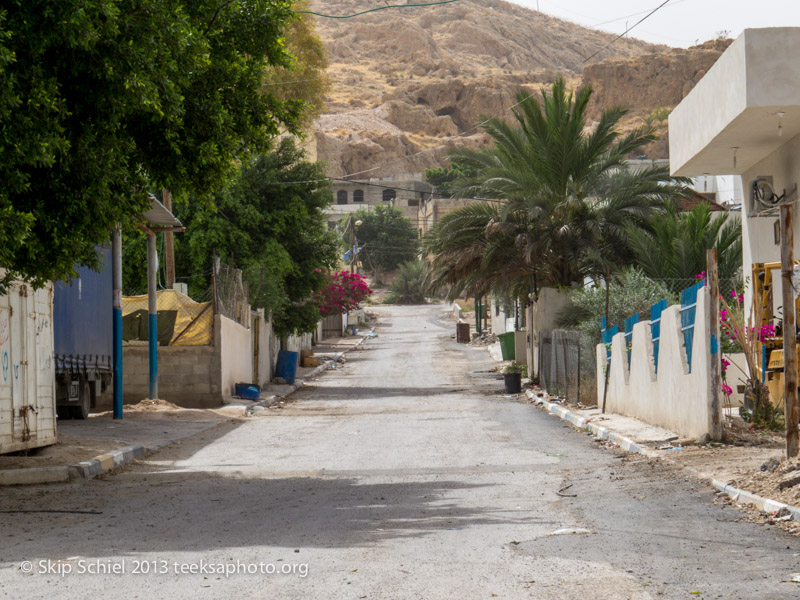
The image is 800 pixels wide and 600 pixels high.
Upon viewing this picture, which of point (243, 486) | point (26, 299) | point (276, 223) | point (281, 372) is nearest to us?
point (243, 486)

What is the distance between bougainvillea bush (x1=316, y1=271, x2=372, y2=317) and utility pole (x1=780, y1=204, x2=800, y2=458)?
3185 cm

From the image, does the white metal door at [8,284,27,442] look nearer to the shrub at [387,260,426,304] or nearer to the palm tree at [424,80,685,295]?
the palm tree at [424,80,685,295]

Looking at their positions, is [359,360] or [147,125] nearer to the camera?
[147,125]

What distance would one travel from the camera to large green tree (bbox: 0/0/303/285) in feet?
30.1

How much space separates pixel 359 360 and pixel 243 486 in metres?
35.3

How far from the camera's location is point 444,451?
14359mm

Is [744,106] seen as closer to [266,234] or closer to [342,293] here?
[266,234]

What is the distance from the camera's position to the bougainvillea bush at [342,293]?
43.1 metres

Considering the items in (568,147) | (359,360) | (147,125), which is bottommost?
(359,360)

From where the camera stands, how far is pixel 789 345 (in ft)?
34.5

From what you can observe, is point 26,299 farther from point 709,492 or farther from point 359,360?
point 359,360

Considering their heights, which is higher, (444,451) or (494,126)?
(494,126)

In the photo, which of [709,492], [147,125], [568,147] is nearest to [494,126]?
[568,147]

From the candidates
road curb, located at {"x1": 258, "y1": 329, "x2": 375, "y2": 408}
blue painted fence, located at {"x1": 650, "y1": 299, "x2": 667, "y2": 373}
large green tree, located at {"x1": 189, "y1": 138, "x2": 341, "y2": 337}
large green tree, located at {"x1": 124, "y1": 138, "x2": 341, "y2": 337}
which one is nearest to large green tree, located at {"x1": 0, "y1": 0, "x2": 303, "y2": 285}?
blue painted fence, located at {"x1": 650, "y1": 299, "x2": 667, "y2": 373}
